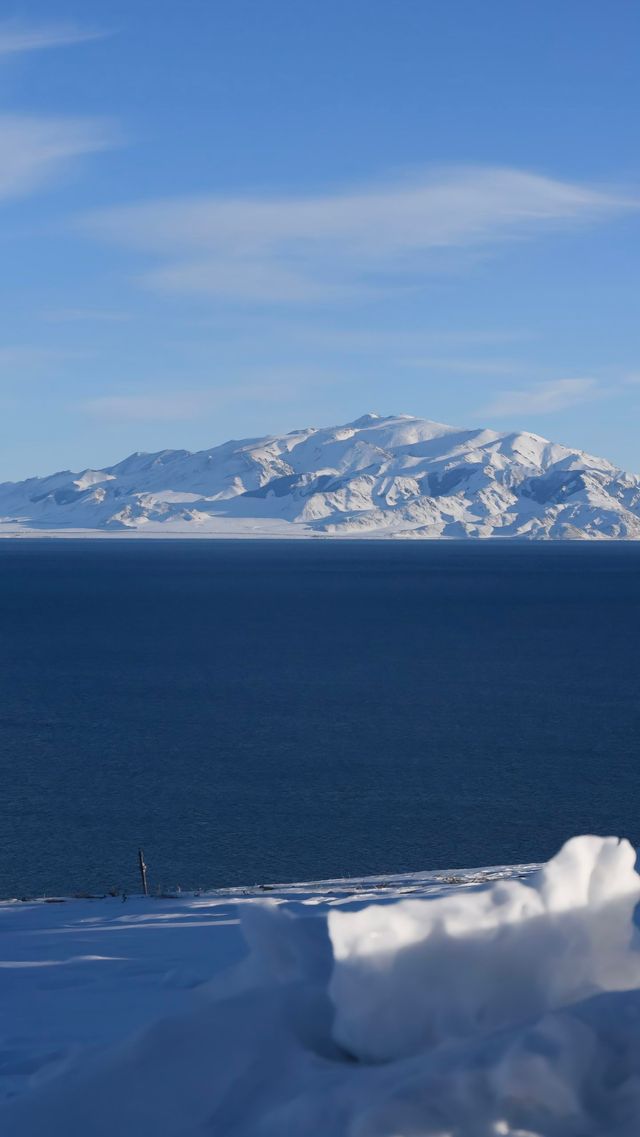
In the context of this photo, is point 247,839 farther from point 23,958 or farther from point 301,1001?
point 301,1001

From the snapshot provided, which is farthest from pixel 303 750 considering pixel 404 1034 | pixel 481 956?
pixel 404 1034

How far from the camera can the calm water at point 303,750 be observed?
51344mm

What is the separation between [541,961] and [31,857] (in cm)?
4461

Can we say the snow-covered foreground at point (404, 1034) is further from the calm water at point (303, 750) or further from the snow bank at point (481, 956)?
the calm water at point (303, 750)

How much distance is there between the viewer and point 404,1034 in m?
8.27

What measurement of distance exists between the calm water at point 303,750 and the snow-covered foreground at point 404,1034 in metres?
38.8

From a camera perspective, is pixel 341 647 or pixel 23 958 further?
pixel 341 647

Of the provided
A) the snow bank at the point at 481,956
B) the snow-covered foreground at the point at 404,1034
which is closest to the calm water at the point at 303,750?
the snow-covered foreground at the point at 404,1034

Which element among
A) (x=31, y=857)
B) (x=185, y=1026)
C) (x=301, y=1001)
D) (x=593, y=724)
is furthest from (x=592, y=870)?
(x=593, y=724)

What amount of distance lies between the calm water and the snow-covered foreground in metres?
38.8

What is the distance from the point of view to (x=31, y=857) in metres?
50.0

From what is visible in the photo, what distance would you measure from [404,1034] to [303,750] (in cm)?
6346

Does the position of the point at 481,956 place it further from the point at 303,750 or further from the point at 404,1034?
the point at 303,750

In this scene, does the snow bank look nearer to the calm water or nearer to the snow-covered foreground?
the snow-covered foreground
